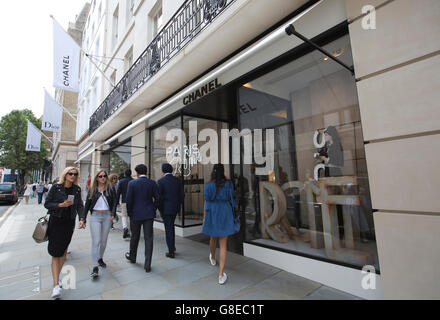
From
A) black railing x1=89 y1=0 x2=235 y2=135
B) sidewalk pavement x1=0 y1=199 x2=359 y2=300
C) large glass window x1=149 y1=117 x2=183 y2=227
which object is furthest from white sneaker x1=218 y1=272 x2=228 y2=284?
large glass window x1=149 y1=117 x2=183 y2=227

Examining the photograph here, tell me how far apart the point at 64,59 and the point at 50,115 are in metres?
6.73

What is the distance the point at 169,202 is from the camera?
17.2 ft

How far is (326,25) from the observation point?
375 centimetres

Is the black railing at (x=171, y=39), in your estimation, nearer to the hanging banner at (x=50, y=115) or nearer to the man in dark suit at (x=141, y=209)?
the man in dark suit at (x=141, y=209)

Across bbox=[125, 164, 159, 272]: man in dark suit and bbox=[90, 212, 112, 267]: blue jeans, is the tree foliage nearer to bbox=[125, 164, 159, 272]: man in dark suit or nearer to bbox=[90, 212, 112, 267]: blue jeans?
bbox=[90, 212, 112, 267]: blue jeans

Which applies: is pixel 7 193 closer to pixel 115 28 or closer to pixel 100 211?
pixel 115 28

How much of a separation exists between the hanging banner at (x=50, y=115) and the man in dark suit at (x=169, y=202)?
1457 cm

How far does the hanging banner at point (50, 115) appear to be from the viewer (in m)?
15.3

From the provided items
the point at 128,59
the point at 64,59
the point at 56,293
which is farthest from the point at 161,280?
the point at 128,59

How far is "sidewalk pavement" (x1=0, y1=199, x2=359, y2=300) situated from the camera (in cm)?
329

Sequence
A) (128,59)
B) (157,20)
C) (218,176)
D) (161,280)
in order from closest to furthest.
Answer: (161,280)
(218,176)
(157,20)
(128,59)

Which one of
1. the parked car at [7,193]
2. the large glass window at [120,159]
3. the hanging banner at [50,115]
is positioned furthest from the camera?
the parked car at [7,193]

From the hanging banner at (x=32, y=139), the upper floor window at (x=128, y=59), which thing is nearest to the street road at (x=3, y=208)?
the hanging banner at (x=32, y=139)
